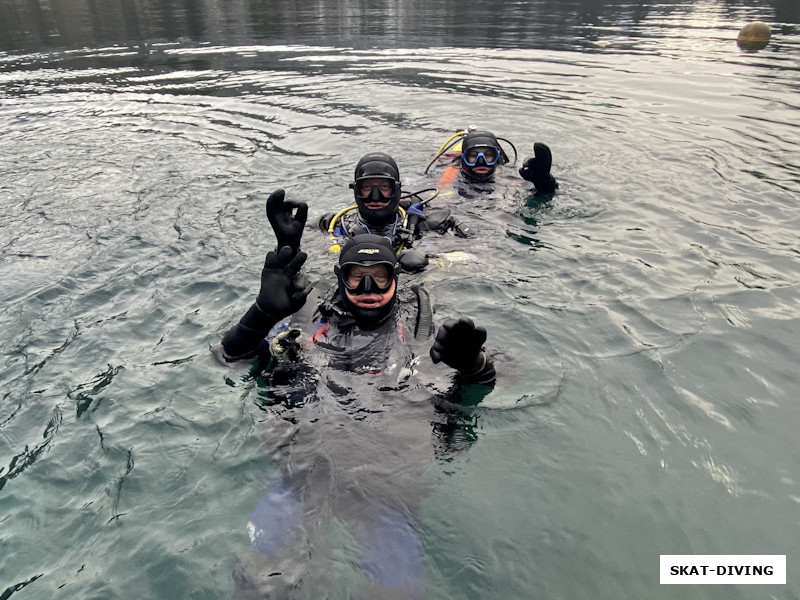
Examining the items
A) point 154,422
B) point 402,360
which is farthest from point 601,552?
point 154,422

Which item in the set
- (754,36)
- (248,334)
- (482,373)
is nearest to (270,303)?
(248,334)

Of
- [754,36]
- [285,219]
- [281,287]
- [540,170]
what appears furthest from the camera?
[754,36]

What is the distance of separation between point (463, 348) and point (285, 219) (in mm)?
2266

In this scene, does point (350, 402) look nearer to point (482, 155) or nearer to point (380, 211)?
point (380, 211)

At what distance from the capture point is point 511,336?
5.95m

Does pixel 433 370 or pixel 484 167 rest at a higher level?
pixel 484 167

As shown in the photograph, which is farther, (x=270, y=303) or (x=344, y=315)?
(x=344, y=315)

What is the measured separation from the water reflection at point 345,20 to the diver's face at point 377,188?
19494mm

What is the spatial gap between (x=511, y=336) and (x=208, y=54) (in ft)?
69.7

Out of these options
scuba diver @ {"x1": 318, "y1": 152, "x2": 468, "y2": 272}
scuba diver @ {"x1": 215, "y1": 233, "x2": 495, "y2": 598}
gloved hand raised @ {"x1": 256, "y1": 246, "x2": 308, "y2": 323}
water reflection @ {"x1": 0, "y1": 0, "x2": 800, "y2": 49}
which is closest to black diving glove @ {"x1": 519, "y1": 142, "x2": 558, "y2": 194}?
scuba diver @ {"x1": 318, "y1": 152, "x2": 468, "y2": 272}

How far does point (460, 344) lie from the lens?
427 cm

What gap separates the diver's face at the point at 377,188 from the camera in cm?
723

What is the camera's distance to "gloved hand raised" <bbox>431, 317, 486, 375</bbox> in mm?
4117

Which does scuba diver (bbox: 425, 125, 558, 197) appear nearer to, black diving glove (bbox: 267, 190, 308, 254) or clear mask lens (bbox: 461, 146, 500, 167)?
clear mask lens (bbox: 461, 146, 500, 167)
